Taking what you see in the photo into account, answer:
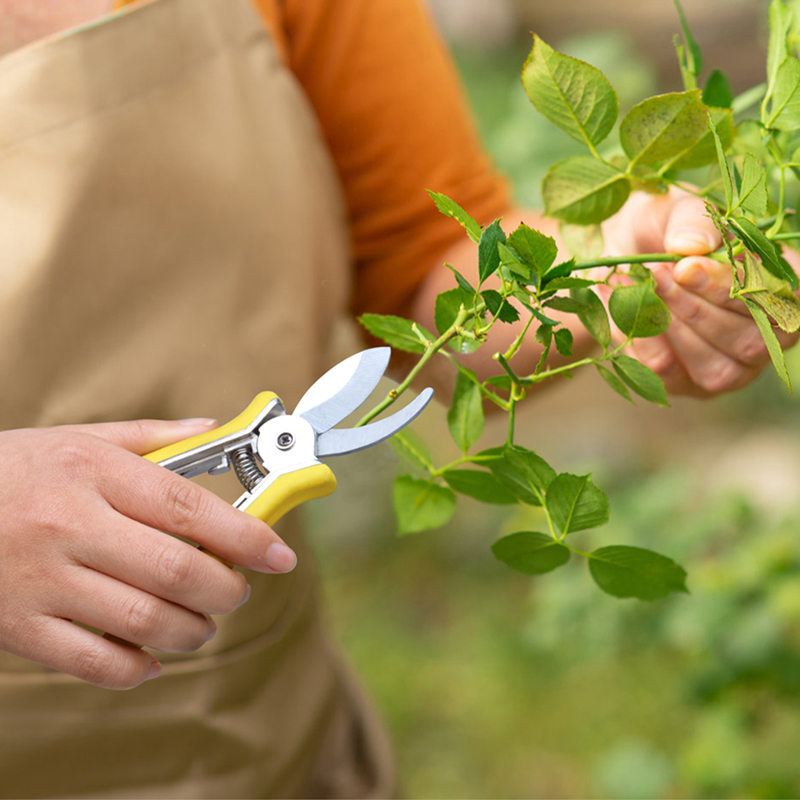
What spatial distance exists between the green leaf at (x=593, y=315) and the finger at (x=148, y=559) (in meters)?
0.16

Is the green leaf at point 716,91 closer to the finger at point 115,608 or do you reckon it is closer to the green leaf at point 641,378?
the green leaf at point 641,378

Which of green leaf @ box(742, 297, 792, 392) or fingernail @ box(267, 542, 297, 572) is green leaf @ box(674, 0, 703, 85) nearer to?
green leaf @ box(742, 297, 792, 392)

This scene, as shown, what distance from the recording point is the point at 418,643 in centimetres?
114

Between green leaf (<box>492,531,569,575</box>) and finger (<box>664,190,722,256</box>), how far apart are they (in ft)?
0.42

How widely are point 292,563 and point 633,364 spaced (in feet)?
0.46

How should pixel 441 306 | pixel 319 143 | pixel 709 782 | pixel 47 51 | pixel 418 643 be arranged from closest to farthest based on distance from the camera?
pixel 441 306 < pixel 47 51 < pixel 319 143 < pixel 709 782 < pixel 418 643

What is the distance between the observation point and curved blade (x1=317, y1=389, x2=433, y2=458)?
0.26m

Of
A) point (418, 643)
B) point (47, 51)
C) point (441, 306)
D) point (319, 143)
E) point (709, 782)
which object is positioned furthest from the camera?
point (418, 643)

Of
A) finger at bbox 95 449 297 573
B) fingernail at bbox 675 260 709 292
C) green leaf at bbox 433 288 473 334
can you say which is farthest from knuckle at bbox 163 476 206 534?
fingernail at bbox 675 260 709 292

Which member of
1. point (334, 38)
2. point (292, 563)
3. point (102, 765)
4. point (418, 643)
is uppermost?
point (334, 38)

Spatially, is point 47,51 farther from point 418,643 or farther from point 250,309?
point 418,643

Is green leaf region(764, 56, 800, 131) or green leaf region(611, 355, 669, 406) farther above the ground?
green leaf region(764, 56, 800, 131)

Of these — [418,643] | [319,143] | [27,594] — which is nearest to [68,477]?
[27,594]

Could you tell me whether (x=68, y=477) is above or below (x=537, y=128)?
above
